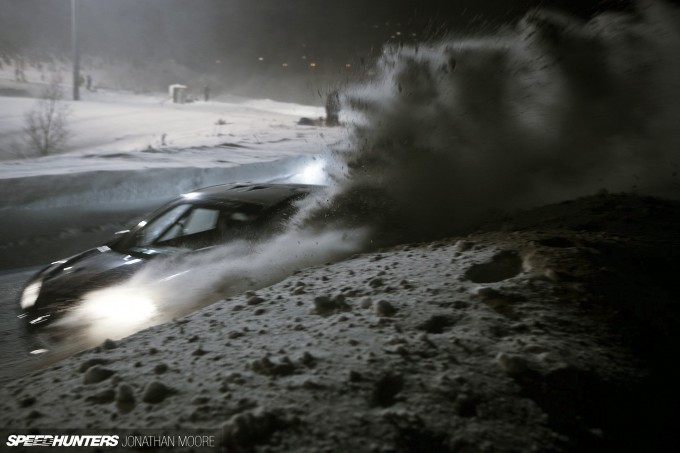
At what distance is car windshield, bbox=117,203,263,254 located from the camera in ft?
12.4

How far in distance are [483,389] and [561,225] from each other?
7.32 ft

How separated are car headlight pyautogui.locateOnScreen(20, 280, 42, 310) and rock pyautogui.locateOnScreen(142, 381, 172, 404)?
2386 millimetres

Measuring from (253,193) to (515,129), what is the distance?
320cm

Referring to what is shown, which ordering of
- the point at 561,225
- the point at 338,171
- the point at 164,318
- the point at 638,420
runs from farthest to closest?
the point at 338,171, the point at 561,225, the point at 164,318, the point at 638,420

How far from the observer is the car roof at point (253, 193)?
13.6ft

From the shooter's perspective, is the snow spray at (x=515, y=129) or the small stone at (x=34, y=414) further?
the snow spray at (x=515, y=129)

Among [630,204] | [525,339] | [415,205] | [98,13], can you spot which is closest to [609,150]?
[630,204]

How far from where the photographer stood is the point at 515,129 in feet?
18.0

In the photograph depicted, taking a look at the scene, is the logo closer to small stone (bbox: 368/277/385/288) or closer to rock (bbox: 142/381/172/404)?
rock (bbox: 142/381/172/404)

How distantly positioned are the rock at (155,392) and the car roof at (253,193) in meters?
2.45

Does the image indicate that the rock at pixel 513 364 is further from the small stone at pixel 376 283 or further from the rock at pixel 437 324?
the small stone at pixel 376 283

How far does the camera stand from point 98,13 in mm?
70688

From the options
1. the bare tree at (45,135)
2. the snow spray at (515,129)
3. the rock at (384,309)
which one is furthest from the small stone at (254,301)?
the bare tree at (45,135)

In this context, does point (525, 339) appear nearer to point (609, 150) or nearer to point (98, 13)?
point (609, 150)
